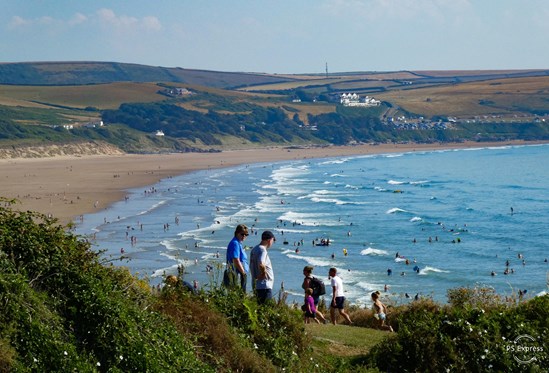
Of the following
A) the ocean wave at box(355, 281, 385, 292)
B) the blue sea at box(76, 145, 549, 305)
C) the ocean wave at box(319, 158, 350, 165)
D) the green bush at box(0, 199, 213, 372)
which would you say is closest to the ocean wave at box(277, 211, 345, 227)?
the blue sea at box(76, 145, 549, 305)

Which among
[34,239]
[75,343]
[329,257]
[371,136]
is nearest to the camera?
[75,343]

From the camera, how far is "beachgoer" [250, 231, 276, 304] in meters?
10.6

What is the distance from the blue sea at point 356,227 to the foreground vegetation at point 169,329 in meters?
1.06

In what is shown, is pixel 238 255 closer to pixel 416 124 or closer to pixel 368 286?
pixel 368 286

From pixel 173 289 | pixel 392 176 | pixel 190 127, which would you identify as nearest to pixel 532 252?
pixel 173 289

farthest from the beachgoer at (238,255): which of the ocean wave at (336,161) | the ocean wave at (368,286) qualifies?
the ocean wave at (336,161)

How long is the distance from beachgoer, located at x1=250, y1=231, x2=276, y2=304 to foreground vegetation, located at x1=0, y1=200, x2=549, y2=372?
20.4 inches

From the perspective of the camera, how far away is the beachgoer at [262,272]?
10.6 m

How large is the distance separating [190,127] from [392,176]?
82442mm

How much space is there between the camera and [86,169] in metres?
90.9

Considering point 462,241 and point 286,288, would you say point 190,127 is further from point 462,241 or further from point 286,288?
point 286,288

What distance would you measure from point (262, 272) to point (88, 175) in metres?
73.1

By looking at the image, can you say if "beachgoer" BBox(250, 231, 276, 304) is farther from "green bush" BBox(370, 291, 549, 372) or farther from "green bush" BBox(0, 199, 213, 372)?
"green bush" BBox(0, 199, 213, 372)

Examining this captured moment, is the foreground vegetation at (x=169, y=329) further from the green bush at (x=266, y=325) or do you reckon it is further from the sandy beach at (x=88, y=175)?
the sandy beach at (x=88, y=175)
